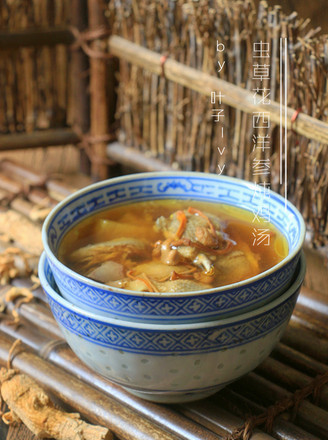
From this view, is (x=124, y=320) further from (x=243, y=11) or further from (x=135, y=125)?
(x=135, y=125)

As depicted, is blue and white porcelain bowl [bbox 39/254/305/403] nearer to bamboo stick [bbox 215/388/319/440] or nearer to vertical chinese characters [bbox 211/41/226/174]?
bamboo stick [bbox 215/388/319/440]

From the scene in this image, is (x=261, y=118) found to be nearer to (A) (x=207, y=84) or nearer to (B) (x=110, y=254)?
(A) (x=207, y=84)

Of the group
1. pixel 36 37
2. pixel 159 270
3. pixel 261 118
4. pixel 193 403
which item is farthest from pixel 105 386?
pixel 36 37

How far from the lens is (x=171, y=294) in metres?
0.82

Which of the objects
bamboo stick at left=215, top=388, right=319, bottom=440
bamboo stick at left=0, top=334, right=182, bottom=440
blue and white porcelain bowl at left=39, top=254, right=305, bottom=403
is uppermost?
blue and white porcelain bowl at left=39, top=254, right=305, bottom=403

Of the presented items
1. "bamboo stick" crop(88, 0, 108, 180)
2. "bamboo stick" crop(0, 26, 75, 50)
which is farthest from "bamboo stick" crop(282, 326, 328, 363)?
"bamboo stick" crop(0, 26, 75, 50)

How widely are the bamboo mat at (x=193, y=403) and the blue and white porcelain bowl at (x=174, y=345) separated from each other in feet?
0.22

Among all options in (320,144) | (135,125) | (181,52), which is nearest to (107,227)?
(320,144)

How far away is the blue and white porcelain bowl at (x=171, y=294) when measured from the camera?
842 millimetres

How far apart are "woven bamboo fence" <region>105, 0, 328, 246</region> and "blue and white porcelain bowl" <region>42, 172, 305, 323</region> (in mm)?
299

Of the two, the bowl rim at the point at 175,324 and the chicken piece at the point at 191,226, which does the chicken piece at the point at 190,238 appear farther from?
the bowl rim at the point at 175,324

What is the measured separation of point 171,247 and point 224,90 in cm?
60

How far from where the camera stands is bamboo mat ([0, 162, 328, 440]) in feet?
3.24

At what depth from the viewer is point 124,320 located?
868 millimetres
